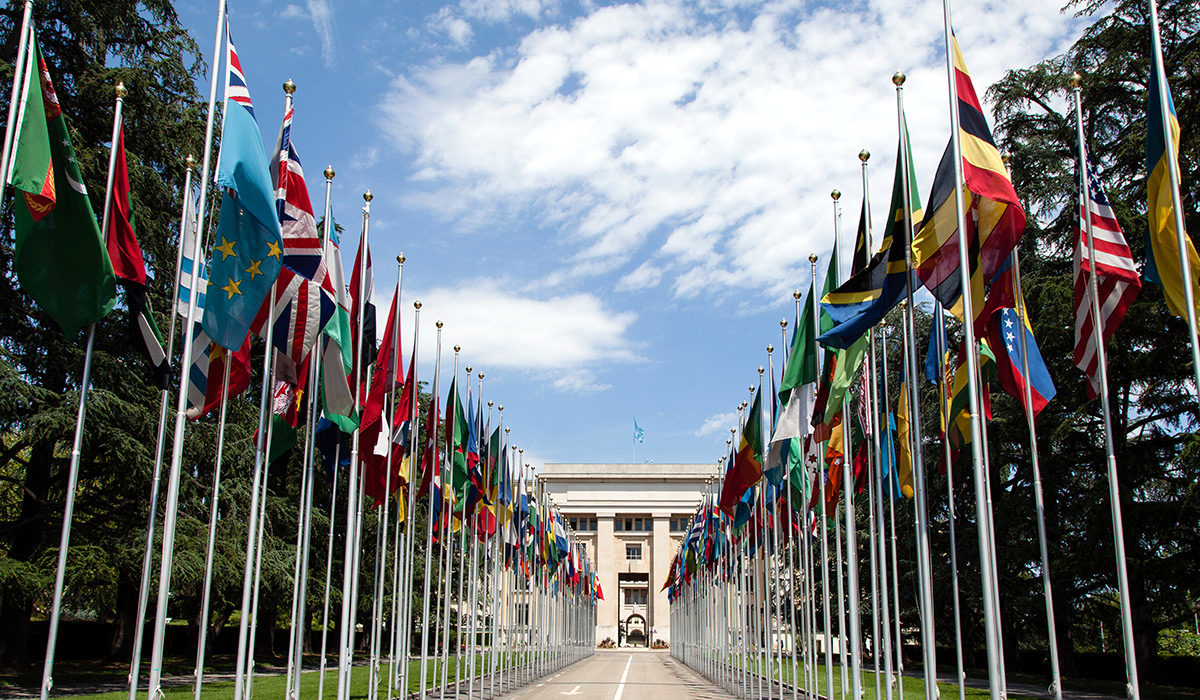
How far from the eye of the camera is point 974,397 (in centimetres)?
904

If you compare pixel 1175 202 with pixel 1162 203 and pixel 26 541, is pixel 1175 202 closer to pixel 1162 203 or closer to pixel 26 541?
pixel 1162 203

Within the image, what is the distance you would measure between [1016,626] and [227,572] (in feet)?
82.5

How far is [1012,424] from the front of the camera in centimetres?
2817

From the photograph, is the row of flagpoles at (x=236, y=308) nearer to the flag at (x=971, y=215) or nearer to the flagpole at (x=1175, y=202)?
the flag at (x=971, y=215)

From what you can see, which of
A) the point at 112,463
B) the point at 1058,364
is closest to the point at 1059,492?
the point at 1058,364

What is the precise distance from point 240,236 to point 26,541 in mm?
17561

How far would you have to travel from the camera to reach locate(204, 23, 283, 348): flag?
1041cm

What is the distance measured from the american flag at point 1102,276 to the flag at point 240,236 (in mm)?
8877

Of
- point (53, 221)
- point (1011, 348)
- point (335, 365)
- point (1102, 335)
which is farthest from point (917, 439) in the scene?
point (53, 221)

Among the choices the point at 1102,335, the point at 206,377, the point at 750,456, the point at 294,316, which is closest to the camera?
the point at 1102,335

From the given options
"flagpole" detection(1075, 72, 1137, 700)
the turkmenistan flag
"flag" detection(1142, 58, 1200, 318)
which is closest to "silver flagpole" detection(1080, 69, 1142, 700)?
"flagpole" detection(1075, 72, 1137, 700)

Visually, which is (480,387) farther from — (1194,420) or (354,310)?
(1194,420)

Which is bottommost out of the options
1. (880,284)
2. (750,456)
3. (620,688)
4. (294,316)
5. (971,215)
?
(620,688)

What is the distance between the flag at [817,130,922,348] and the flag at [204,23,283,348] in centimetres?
640
